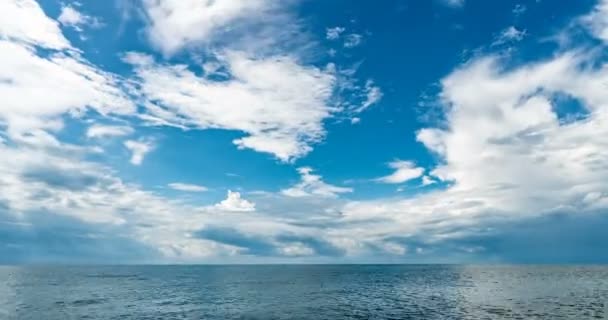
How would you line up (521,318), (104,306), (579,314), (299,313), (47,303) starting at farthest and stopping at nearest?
(47,303), (104,306), (299,313), (579,314), (521,318)

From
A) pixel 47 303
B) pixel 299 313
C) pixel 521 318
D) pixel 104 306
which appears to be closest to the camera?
pixel 521 318

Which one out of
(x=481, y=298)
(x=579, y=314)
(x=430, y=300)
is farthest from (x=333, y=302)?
(x=579, y=314)

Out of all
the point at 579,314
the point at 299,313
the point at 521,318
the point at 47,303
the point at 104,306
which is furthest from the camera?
the point at 47,303

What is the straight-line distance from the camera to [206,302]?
3610 inches

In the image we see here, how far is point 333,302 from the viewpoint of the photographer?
90.5m

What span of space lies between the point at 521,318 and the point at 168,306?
63014mm

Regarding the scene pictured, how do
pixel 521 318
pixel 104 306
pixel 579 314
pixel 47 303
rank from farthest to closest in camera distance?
pixel 47 303, pixel 104 306, pixel 579 314, pixel 521 318

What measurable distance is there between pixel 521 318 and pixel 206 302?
60.5 m

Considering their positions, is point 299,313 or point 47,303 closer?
point 299,313

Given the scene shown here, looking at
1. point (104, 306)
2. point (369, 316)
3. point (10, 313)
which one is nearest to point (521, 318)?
point (369, 316)

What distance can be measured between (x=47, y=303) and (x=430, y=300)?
3213 inches

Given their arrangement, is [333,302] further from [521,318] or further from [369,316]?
[521,318]

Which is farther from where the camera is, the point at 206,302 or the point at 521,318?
the point at 206,302

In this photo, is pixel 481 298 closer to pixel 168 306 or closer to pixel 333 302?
pixel 333 302
